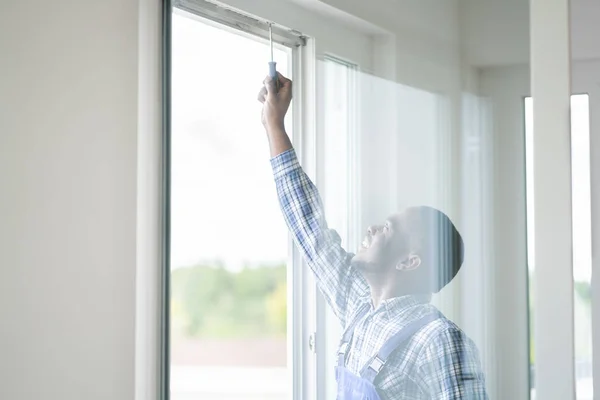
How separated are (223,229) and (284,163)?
0.77 ft

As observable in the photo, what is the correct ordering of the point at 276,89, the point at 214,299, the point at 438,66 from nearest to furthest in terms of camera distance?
the point at 438,66 → the point at 276,89 → the point at 214,299

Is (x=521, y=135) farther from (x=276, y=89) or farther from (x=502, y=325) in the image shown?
(x=276, y=89)

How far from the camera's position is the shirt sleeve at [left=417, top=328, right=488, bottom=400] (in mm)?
1275

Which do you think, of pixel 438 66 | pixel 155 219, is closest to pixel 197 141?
pixel 155 219

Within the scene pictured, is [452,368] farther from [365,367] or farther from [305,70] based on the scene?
[305,70]

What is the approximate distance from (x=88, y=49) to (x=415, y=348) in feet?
3.08

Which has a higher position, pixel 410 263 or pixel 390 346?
pixel 410 263

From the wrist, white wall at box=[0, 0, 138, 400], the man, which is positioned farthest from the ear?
white wall at box=[0, 0, 138, 400]

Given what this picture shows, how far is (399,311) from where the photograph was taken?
1338 mm

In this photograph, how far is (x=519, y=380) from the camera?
125 centimetres

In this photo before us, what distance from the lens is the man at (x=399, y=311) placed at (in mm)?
1289

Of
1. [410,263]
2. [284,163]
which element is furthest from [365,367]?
[284,163]

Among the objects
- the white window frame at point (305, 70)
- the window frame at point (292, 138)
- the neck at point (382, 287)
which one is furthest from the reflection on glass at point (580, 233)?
the window frame at point (292, 138)

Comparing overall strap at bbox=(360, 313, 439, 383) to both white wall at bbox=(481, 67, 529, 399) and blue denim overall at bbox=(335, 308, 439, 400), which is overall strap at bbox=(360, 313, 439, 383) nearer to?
blue denim overall at bbox=(335, 308, 439, 400)
